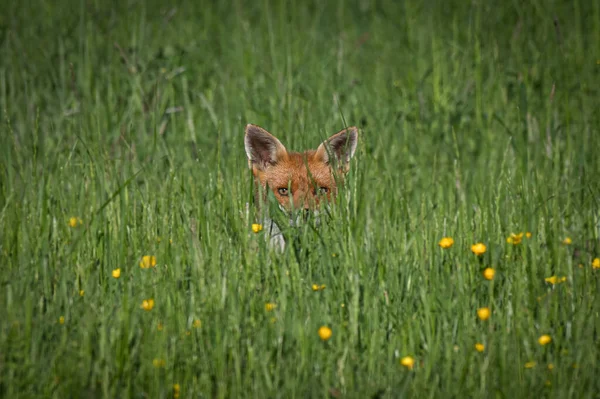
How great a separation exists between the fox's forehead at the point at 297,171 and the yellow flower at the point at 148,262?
1.75 metres

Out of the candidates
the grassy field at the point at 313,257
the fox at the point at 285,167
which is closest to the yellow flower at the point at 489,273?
the grassy field at the point at 313,257

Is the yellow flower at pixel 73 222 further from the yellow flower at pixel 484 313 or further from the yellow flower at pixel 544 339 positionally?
the yellow flower at pixel 544 339

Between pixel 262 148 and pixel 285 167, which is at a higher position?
pixel 262 148

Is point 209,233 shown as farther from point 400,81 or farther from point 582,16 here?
point 582,16

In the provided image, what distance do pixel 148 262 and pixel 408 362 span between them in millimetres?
1331

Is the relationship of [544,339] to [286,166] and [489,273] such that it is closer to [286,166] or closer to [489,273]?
[489,273]

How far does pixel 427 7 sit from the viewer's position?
328 inches

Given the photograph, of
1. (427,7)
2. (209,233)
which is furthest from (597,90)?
(209,233)

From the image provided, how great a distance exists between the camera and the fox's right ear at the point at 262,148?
4992 mm

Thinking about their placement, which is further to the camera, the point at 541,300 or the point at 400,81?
the point at 400,81

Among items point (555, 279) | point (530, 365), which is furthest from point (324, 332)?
point (555, 279)

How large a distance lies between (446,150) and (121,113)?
8.61ft

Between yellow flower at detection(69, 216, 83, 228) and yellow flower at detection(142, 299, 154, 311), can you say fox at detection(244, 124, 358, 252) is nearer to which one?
yellow flower at detection(69, 216, 83, 228)

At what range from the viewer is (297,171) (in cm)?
527
